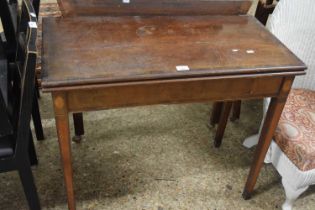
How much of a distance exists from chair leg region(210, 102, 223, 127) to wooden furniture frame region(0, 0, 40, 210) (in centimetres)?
105

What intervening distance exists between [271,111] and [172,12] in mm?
542

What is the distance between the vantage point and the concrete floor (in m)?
1.50

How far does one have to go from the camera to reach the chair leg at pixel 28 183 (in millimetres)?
1108

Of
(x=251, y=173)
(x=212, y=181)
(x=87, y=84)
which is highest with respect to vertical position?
(x=87, y=84)

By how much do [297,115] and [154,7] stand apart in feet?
2.55

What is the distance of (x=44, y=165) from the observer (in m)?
1.62

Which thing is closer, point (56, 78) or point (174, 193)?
point (56, 78)

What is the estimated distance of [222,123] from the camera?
5.66ft

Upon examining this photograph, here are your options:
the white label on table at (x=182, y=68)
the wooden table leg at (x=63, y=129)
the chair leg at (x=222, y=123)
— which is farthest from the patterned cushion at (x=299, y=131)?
the wooden table leg at (x=63, y=129)

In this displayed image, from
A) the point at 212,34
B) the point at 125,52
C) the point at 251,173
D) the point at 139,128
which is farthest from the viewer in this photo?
the point at 139,128

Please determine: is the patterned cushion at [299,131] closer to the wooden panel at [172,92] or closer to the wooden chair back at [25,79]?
the wooden panel at [172,92]

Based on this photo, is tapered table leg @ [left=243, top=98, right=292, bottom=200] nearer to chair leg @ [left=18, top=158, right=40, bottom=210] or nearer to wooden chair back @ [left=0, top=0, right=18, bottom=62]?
chair leg @ [left=18, top=158, right=40, bottom=210]

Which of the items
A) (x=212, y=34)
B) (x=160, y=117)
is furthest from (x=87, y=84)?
(x=160, y=117)

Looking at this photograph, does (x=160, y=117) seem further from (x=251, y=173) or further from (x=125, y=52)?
(x=125, y=52)
